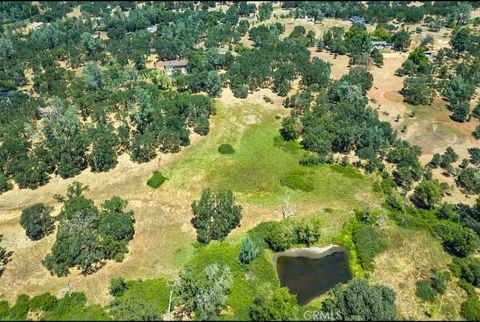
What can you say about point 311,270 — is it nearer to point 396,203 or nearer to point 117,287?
point 396,203

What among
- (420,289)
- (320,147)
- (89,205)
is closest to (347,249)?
(420,289)

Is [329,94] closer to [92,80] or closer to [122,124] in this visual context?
[122,124]

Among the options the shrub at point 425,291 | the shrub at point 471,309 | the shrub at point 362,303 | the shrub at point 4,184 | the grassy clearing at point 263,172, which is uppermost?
the shrub at point 362,303

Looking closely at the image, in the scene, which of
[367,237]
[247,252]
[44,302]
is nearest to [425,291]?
[367,237]

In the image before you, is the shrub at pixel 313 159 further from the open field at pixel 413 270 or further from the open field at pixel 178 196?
the open field at pixel 413 270

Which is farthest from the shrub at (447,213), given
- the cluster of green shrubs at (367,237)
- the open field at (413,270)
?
the cluster of green shrubs at (367,237)
